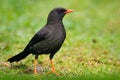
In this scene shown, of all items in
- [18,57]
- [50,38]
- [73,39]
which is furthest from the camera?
[73,39]

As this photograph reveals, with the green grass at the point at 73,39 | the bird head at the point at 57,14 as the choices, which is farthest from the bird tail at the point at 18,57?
the bird head at the point at 57,14

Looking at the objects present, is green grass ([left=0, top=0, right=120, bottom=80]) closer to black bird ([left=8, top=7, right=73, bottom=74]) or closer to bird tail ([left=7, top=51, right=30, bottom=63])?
bird tail ([left=7, top=51, right=30, bottom=63])

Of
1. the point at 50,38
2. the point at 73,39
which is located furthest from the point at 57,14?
the point at 73,39

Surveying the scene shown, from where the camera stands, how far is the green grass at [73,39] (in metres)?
11.3

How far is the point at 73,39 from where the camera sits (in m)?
16.0

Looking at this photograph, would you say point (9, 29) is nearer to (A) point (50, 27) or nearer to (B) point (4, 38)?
(B) point (4, 38)

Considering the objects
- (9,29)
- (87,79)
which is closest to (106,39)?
(9,29)

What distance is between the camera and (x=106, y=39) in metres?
16.5

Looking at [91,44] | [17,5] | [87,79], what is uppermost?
[17,5]

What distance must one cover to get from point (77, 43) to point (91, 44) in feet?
1.32

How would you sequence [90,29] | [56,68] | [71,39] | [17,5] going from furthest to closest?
1. [17,5]
2. [90,29]
3. [71,39]
4. [56,68]

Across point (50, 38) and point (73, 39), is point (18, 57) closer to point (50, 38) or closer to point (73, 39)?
point (50, 38)

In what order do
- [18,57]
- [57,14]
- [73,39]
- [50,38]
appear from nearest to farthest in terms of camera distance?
[50,38] < [57,14] < [18,57] < [73,39]

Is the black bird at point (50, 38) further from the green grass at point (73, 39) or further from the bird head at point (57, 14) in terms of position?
the green grass at point (73, 39)
